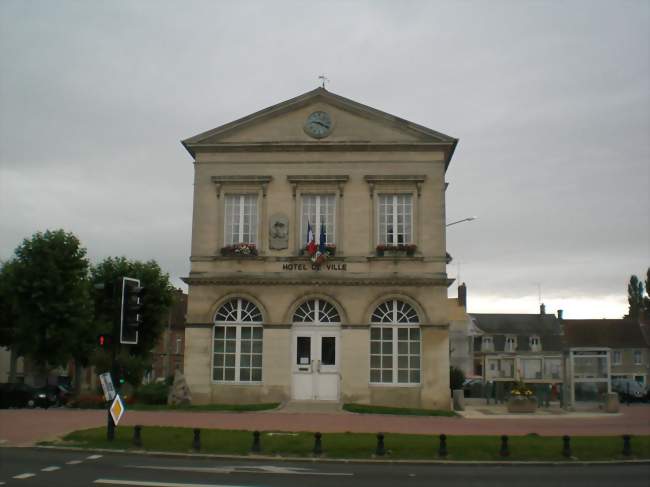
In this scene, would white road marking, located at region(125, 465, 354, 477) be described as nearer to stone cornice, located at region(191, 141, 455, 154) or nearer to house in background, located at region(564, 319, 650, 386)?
stone cornice, located at region(191, 141, 455, 154)

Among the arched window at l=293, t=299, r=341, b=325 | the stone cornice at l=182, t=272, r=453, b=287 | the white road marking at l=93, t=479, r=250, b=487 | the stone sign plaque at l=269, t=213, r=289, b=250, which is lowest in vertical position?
the white road marking at l=93, t=479, r=250, b=487

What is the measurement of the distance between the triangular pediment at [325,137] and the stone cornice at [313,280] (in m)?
5.20

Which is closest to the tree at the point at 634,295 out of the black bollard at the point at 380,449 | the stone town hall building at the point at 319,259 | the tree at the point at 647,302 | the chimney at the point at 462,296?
the tree at the point at 647,302

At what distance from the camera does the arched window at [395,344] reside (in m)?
28.9

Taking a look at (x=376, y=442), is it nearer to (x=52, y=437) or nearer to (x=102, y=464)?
(x=102, y=464)

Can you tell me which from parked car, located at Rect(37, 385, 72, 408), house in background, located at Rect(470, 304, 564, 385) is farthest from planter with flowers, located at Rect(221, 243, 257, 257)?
house in background, located at Rect(470, 304, 564, 385)

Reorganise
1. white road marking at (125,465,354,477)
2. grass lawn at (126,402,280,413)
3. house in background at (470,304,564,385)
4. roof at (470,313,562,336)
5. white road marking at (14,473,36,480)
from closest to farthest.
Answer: white road marking at (14,473,36,480), white road marking at (125,465,354,477), grass lawn at (126,402,280,413), house in background at (470,304,564,385), roof at (470,313,562,336)

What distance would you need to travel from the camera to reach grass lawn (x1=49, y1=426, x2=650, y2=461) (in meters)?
15.8

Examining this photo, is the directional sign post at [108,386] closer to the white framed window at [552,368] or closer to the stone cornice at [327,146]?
the stone cornice at [327,146]

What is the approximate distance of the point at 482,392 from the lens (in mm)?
42250

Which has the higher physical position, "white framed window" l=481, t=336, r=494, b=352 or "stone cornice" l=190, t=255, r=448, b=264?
"stone cornice" l=190, t=255, r=448, b=264

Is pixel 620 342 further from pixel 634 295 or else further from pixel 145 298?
pixel 145 298

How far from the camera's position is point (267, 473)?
1382 centimetres

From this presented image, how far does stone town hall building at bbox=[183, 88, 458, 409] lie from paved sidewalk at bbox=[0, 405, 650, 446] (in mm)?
3065
